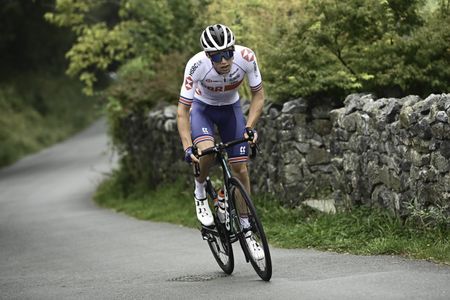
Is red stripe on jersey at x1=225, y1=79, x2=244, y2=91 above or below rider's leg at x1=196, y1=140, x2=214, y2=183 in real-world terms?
above

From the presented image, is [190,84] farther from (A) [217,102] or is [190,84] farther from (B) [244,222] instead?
(B) [244,222]

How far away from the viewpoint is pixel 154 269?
9883 mm

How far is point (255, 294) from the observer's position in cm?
761

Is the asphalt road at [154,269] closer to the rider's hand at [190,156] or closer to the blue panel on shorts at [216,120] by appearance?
the rider's hand at [190,156]

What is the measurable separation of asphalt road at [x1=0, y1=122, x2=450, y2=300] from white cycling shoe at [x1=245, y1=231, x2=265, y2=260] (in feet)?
0.77

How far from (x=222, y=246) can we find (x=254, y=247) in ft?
3.29

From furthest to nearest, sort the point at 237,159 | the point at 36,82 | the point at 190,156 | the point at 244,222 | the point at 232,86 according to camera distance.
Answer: the point at 36,82
the point at 232,86
the point at 237,159
the point at 190,156
the point at 244,222

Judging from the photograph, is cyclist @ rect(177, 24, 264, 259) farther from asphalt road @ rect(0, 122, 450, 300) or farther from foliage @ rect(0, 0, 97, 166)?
foliage @ rect(0, 0, 97, 166)

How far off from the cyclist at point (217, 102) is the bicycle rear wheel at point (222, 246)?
0.14 meters

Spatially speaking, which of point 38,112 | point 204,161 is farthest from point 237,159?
point 38,112

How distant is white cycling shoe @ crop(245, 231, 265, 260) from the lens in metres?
8.18

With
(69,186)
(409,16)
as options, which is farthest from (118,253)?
(69,186)

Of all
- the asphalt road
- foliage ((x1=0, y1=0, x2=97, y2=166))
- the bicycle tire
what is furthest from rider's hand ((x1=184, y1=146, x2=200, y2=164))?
foliage ((x1=0, y1=0, x2=97, y2=166))

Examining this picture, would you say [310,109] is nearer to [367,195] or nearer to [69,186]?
[367,195]
